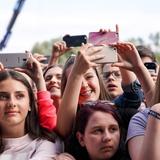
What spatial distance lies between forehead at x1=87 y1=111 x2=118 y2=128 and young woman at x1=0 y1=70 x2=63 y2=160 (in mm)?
244

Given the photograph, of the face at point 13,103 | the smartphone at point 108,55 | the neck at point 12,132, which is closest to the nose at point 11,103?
the face at point 13,103

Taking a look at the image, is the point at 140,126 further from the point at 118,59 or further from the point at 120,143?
the point at 118,59

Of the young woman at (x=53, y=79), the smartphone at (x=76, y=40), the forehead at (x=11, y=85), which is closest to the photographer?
the forehead at (x=11, y=85)

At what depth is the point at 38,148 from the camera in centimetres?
276

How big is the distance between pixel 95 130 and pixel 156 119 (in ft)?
1.93

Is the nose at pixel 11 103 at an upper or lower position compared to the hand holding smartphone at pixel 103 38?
lower

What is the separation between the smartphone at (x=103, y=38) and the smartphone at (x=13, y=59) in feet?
1.82

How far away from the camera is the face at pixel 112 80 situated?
11.5 ft

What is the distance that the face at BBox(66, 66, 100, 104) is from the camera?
3.18 meters

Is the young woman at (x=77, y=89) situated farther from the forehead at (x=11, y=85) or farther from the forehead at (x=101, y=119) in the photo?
the forehead at (x=11, y=85)

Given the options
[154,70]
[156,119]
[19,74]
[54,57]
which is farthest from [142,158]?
[54,57]

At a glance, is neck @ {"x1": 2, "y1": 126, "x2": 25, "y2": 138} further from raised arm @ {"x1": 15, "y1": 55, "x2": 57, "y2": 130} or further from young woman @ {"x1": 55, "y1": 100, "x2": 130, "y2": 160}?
young woman @ {"x1": 55, "y1": 100, "x2": 130, "y2": 160}

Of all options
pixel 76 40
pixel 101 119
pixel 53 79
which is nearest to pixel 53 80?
pixel 53 79

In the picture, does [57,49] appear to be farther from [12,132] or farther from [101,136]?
[101,136]
